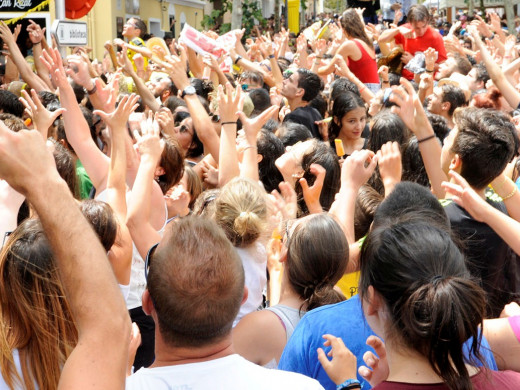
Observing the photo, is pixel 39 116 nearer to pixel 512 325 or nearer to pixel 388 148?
pixel 388 148

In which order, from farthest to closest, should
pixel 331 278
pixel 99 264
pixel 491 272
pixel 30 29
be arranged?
pixel 30 29 → pixel 491 272 → pixel 331 278 → pixel 99 264

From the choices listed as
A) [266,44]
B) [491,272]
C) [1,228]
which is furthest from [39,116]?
[266,44]

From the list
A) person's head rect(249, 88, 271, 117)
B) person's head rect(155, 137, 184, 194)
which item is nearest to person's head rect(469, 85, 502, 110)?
person's head rect(249, 88, 271, 117)

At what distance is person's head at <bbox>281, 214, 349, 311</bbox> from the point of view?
2846 mm

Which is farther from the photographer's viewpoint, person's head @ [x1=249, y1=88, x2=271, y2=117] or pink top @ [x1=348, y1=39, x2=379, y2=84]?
pink top @ [x1=348, y1=39, x2=379, y2=84]

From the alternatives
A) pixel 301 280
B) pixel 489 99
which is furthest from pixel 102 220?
pixel 489 99

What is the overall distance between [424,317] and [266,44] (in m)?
9.67

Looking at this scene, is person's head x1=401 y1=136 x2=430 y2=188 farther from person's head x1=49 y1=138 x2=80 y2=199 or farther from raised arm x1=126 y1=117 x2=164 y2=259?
person's head x1=49 y1=138 x2=80 y2=199

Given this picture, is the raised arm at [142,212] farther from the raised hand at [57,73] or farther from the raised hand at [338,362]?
the raised hand at [338,362]

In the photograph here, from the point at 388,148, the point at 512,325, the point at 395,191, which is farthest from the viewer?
the point at 388,148

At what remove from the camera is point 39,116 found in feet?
14.0

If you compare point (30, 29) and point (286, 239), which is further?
point (30, 29)

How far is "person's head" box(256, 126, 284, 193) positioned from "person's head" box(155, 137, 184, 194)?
70 cm

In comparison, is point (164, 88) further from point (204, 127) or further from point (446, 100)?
point (446, 100)
